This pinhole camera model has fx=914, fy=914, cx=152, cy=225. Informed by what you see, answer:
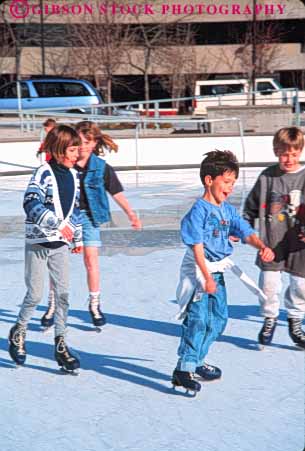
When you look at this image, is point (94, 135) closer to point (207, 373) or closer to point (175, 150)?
point (207, 373)

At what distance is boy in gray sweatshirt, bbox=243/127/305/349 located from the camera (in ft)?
16.6

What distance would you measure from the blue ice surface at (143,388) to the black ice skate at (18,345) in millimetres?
64

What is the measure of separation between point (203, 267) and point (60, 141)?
1035mm

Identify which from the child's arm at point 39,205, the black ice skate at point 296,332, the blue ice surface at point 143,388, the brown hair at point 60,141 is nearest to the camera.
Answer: the blue ice surface at point 143,388

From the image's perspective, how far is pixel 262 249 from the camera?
4773 millimetres

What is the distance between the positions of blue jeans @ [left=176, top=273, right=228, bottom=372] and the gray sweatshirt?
0.75 metres

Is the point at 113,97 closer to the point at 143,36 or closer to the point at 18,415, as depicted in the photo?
the point at 143,36

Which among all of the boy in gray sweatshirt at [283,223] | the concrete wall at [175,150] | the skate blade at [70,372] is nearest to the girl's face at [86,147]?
the boy in gray sweatshirt at [283,223]

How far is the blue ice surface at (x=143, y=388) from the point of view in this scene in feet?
12.7

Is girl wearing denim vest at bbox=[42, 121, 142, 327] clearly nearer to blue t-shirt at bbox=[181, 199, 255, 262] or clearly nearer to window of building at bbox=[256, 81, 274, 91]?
blue t-shirt at bbox=[181, 199, 255, 262]

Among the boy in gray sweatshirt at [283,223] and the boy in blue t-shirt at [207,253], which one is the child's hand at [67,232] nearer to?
the boy in blue t-shirt at [207,253]

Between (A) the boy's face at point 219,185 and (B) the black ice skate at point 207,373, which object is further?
(B) the black ice skate at point 207,373

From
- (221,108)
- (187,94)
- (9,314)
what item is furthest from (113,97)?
(9,314)

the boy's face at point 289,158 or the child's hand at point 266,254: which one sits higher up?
the boy's face at point 289,158
